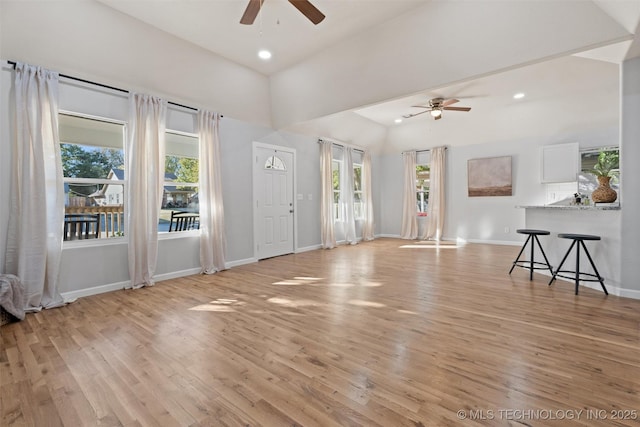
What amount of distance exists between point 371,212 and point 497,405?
22.9 feet

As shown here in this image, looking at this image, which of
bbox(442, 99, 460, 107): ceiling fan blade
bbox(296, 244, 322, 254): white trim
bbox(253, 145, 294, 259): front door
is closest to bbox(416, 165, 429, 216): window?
bbox(442, 99, 460, 107): ceiling fan blade

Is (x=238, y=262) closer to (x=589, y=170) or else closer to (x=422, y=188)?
(x=422, y=188)

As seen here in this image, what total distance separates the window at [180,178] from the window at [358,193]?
4.64 meters

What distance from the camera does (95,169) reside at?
3654mm

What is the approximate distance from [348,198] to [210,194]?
3.98m

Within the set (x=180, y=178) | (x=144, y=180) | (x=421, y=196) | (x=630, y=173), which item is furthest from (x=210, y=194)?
(x=421, y=196)

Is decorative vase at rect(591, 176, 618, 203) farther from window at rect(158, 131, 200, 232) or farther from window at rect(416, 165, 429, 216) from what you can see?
window at rect(158, 131, 200, 232)

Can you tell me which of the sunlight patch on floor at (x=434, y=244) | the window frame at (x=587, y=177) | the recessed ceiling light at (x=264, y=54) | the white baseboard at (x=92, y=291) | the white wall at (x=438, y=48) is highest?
the recessed ceiling light at (x=264, y=54)

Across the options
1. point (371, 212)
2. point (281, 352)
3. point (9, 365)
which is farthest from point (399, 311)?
point (371, 212)

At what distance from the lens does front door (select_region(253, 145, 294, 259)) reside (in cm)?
558

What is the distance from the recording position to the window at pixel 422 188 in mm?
8586

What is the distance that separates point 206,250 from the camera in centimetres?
461

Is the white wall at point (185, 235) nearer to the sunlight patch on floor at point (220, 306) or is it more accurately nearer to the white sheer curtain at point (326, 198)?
the white sheer curtain at point (326, 198)

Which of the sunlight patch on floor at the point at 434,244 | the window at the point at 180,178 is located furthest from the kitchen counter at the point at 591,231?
the window at the point at 180,178
